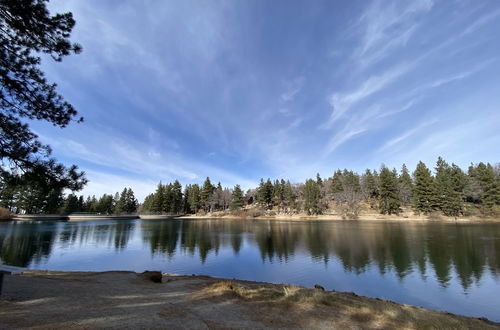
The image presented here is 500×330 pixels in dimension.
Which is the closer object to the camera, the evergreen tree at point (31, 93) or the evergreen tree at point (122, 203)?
the evergreen tree at point (31, 93)

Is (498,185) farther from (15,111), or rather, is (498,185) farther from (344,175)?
(15,111)

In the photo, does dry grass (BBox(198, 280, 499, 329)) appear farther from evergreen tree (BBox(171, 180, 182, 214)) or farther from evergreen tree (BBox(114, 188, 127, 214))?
→ evergreen tree (BBox(114, 188, 127, 214))

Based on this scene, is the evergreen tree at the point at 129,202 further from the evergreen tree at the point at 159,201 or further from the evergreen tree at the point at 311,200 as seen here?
the evergreen tree at the point at 311,200

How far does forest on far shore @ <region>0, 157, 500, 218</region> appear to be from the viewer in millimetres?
63947

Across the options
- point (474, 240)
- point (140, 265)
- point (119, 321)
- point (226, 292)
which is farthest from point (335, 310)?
point (474, 240)

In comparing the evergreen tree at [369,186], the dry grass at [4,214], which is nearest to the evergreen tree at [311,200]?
the evergreen tree at [369,186]

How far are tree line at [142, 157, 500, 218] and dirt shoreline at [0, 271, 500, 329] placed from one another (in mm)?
68532

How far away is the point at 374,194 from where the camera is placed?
92.4m

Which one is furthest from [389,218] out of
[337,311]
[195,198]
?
[337,311]

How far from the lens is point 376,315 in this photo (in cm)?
786

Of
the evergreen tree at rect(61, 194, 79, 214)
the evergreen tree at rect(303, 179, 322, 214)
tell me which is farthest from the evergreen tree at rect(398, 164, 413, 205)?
the evergreen tree at rect(61, 194, 79, 214)

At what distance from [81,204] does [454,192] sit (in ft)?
417

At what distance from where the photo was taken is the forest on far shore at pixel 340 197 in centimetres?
6395

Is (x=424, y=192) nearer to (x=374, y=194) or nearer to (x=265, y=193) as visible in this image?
(x=374, y=194)
